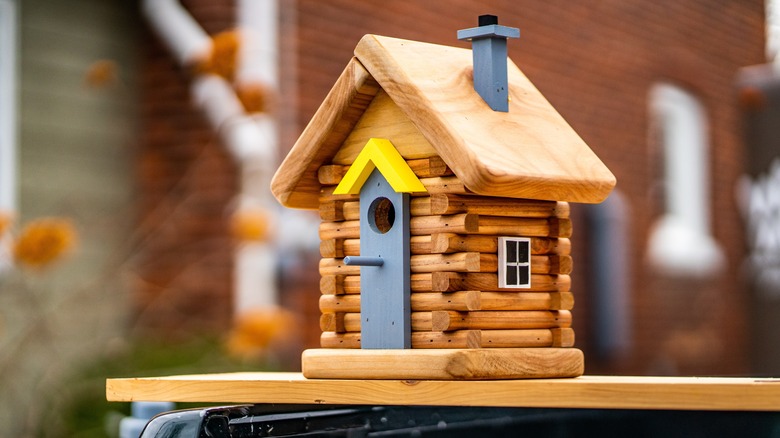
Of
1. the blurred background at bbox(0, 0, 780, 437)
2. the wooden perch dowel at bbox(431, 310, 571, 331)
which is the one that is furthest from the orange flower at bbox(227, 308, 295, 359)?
the wooden perch dowel at bbox(431, 310, 571, 331)

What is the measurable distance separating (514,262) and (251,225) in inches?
102

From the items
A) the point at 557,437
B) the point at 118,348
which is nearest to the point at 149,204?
the point at 118,348

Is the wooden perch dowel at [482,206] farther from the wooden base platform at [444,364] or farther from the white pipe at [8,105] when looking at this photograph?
the white pipe at [8,105]

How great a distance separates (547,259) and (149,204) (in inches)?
118

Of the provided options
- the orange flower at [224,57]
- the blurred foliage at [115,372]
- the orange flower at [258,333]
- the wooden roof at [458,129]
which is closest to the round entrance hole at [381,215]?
the wooden roof at [458,129]

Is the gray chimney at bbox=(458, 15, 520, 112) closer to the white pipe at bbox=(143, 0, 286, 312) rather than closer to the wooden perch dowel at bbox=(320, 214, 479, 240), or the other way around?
the wooden perch dowel at bbox=(320, 214, 479, 240)

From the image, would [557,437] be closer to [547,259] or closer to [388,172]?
[547,259]

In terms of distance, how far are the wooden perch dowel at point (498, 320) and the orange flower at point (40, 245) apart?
96.5 inches

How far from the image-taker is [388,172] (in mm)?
1497

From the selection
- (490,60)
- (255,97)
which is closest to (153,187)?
(255,97)

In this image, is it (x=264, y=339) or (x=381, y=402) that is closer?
(x=381, y=402)

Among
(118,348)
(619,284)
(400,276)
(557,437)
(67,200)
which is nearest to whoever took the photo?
(400,276)

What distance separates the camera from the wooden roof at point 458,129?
141cm

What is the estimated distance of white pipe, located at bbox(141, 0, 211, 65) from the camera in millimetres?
4238
